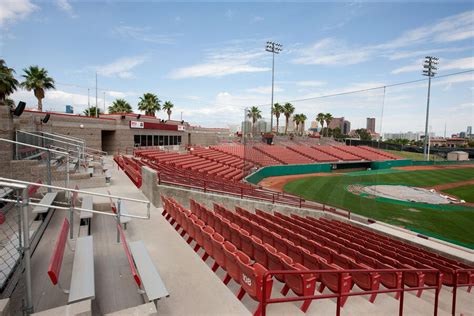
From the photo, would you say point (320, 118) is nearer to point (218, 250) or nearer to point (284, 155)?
point (284, 155)

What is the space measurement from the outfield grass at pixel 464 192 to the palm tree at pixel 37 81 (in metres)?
41.7

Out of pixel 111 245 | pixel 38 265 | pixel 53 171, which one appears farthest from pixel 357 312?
pixel 53 171

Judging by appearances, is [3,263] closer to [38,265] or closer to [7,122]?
[38,265]

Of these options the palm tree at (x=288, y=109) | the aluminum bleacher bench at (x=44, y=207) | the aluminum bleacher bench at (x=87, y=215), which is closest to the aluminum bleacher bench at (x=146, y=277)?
the aluminum bleacher bench at (x=87, y=215)

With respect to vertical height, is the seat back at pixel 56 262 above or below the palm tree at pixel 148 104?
below

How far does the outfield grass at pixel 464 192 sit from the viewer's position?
2458cm

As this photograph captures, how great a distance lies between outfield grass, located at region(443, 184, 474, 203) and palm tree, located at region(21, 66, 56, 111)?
4167 cm

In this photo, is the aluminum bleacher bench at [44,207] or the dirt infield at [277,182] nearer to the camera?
the aluminum bleacher bench at [44,207]

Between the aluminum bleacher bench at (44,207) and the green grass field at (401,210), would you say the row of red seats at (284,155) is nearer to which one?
the green grass field at (401,210)

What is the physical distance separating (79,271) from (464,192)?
34.6m

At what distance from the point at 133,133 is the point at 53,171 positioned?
16.9m

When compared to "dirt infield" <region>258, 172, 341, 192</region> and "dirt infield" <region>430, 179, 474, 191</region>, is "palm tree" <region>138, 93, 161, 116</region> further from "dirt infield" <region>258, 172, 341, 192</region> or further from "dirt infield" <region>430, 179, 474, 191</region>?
"dirt infield" <region>430, 179, 474, 191</region>

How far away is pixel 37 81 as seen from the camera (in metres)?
26.4

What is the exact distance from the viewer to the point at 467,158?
176 feet
